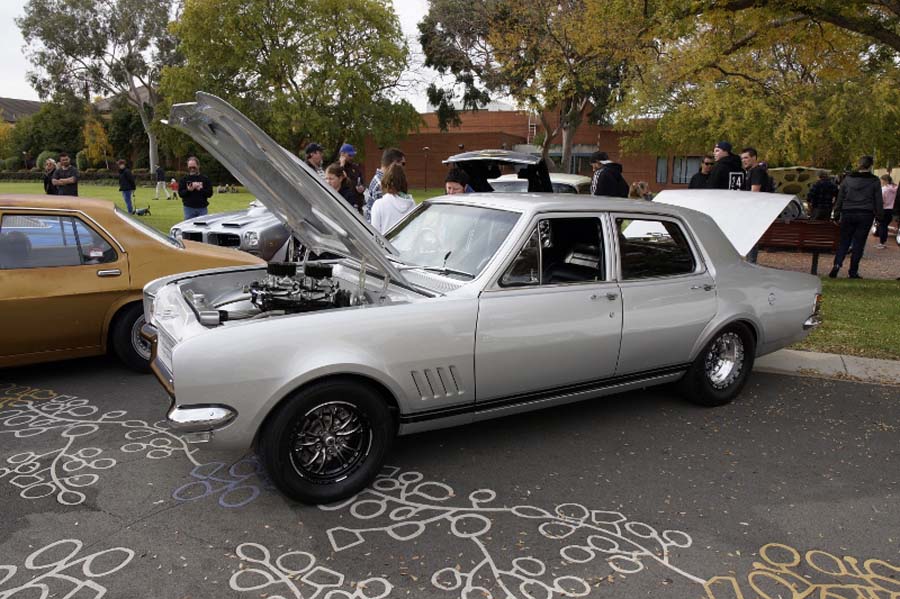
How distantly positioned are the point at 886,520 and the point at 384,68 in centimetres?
4096

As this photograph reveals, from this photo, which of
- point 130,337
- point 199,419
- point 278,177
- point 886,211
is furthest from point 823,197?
point 199,419

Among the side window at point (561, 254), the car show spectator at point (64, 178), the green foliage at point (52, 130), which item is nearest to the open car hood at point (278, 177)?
the side window at point (561, 254)

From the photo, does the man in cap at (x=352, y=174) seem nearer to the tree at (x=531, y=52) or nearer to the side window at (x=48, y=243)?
the side window at (x=48, y=243)

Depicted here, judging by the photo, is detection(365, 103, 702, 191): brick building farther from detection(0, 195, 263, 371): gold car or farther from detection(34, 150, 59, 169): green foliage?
detection(0, 195, 263, 371): gold car

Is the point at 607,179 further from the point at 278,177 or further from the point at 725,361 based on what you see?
the point at 278,177

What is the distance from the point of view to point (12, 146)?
60.2 m

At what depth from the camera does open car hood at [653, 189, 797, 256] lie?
5.55 m

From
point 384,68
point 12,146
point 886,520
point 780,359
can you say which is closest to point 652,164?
point 384,68

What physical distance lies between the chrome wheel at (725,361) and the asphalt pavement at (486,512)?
283 mm

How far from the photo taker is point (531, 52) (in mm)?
26078

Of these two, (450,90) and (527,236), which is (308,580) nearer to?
(527,236)

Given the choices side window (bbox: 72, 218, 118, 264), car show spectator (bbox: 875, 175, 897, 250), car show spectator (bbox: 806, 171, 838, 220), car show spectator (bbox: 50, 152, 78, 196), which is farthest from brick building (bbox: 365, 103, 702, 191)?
side window (bbox: 72, 218, 118, 264)

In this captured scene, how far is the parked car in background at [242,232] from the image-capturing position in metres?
9.56

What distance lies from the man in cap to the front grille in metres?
2.16
